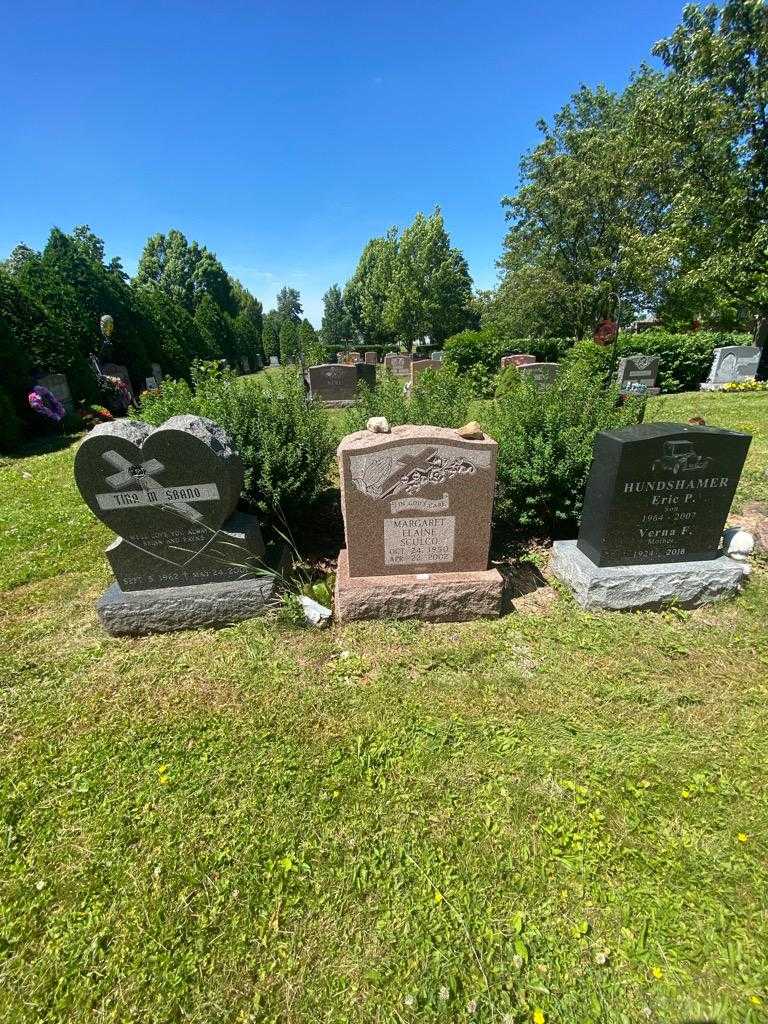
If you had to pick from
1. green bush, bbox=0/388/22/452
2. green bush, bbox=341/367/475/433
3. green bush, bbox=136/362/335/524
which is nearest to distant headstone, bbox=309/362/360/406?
green bush, bbox=0/388/22/452

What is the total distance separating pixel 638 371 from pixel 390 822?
50.2 feet

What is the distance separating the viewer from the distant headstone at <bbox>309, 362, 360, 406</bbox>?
1473 centimetres

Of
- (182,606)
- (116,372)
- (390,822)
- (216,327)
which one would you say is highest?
(216,327)

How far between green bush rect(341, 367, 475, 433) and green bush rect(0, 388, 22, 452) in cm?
793

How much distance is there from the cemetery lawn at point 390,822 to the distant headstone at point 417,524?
8.8 inches

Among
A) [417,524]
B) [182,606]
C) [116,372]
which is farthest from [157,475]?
[116,372]

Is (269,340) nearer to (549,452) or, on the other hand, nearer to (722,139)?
(722,139)

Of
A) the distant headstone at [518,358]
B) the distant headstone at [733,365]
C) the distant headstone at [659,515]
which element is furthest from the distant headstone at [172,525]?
the distant headstone at [733,365]

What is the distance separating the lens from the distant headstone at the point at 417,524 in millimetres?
3320

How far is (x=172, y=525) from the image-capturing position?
11.2ft

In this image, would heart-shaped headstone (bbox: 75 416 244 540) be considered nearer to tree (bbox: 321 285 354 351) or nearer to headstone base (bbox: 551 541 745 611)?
headstone base (bbox: 551 541 745 611)

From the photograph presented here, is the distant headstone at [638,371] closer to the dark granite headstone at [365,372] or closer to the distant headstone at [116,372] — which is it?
the dark granite headstone at [365,372]

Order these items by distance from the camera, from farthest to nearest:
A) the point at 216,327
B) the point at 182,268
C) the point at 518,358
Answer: the point at 182,268
the point at 216,327
the point at 518,358

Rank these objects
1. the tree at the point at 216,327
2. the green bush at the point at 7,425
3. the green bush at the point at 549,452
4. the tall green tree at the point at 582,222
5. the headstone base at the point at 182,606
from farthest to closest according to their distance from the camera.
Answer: the tree at the point at 216,327, the tall green tree at the point at 582,222, the green bush at the point at 7,425, the green bush at the point at 549,452, the headstone base at the point at 182,606
